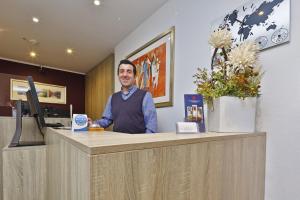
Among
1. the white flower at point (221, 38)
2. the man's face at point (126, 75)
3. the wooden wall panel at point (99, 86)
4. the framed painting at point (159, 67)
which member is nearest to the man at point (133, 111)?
the man's face at point (126, 75)

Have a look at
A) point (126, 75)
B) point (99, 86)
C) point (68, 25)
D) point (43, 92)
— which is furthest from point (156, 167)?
point (43, 92)

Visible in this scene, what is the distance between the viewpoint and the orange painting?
209cm

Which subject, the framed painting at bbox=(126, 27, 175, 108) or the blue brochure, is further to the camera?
the framed painting at bbox=(126, 27, 175, 108)

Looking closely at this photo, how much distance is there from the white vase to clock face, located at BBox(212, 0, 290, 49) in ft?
1.17

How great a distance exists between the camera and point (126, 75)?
1.73 metres

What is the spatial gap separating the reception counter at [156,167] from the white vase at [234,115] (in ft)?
0.30

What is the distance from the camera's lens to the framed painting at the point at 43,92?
14.9 feet

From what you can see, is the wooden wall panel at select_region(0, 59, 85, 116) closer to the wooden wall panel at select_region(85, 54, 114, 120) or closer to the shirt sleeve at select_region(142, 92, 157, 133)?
the wooden wall panel at select_region(85, 54, 114, 120)

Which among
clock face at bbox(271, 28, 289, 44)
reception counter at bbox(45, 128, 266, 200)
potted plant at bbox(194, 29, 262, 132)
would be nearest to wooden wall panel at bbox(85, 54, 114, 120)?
potted plant at bbox(194, 29, 262, 132)

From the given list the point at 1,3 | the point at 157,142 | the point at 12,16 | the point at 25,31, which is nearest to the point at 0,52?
the point at 25,31

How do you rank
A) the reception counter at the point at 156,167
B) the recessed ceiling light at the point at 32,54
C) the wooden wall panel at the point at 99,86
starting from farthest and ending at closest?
the recessed ceiling light at the point at 32,54 → the wooden wall panel at the point at 99,86 → the reception counter at the point at 156,167

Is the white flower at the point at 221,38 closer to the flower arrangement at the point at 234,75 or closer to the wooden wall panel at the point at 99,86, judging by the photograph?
the flower arrangement at the point at 234,75

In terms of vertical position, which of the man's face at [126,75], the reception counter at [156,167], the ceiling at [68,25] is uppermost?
the ceiling at [68,25]

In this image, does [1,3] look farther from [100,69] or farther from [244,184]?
[244,184]
